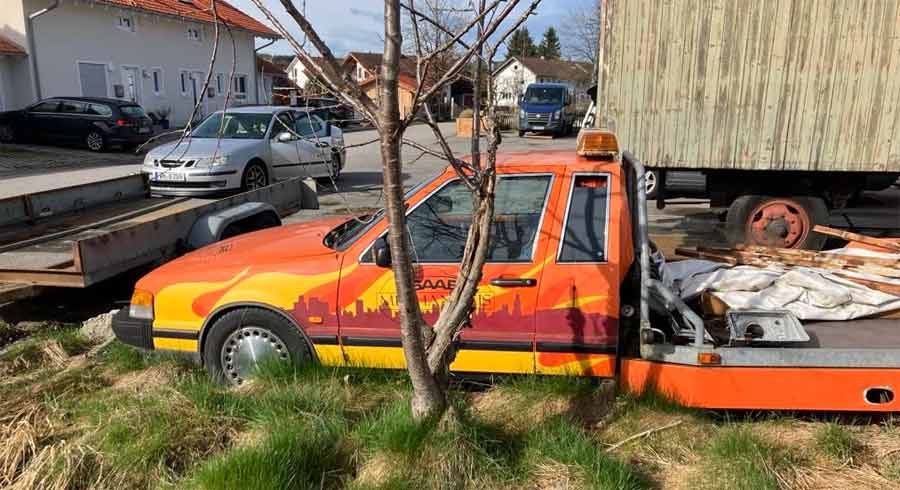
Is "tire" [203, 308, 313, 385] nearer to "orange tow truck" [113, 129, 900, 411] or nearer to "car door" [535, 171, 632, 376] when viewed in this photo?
"orange tow truck" [113, 129, 900, 411]

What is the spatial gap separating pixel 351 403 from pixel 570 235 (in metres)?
1.53

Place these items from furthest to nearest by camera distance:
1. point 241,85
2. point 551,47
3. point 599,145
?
point 551,47 → point 241,85 → point 599,145

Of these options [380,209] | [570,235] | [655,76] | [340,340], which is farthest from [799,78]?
[340,340]

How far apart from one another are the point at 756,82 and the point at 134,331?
6657 millimetres

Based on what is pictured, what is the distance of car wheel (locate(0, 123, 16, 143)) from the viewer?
74.0 feet

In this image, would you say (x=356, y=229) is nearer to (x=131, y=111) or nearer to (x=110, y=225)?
(x=110, y=225)

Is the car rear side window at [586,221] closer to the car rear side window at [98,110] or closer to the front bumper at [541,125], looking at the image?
the car rear side window at [98,110]

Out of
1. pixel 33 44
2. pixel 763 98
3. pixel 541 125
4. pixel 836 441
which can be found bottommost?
→ pixel 836 441

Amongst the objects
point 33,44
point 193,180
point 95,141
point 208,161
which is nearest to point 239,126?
point 208,161

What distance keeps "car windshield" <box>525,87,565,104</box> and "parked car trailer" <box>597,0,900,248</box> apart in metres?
23.9

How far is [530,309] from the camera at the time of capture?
3705 millimetres

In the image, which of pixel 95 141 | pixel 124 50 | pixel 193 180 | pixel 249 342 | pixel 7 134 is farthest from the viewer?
pixel 124 50

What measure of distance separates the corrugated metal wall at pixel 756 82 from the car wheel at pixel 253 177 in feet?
20.6

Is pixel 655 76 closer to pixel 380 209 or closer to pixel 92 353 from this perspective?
pixel 380 209
